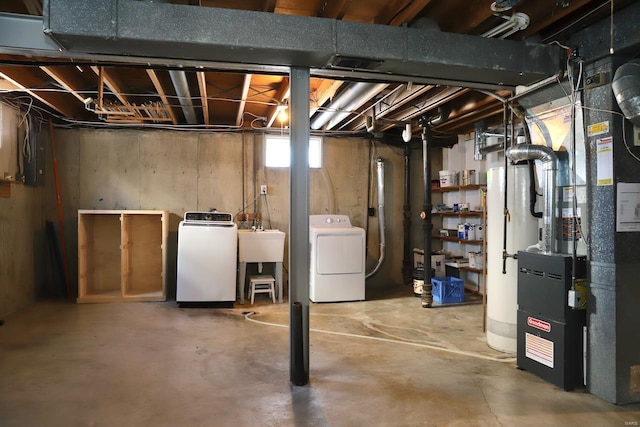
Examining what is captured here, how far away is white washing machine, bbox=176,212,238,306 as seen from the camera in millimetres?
4801

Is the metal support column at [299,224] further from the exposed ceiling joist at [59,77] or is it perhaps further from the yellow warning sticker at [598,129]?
the exposed ceiling joist at [59,77]

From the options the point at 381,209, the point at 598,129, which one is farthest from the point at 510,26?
the point at 381,209

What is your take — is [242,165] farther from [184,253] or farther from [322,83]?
[322,83]

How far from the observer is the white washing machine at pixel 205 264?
15.8ft

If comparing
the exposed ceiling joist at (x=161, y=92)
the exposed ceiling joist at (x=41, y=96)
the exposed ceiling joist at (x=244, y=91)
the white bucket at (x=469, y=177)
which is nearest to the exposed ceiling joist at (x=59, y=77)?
the exposed ceiling joist at (x=41, y=96)

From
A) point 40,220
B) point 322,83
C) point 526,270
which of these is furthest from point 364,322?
point 40,220

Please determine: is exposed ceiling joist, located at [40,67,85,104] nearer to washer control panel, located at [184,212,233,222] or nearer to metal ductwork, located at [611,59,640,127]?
washer control panel, located at [184,212,233,222]

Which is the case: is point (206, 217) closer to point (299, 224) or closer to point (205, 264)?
point (205, 264)

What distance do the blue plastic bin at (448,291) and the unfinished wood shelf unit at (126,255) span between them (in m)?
3.50

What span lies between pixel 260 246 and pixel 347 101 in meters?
2.13

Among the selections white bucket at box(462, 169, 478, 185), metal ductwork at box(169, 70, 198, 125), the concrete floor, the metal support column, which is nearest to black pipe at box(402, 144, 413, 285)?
white bucket at box(462, 169, 478, 185)

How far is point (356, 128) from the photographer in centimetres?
586

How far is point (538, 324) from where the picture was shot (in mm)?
2812

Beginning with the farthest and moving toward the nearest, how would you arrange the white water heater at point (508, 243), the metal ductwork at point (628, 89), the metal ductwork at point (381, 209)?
the metal ductwork at point (381, 209)
the white water heater at point (508, 243)
the metal ductwork at point (628, 89)
